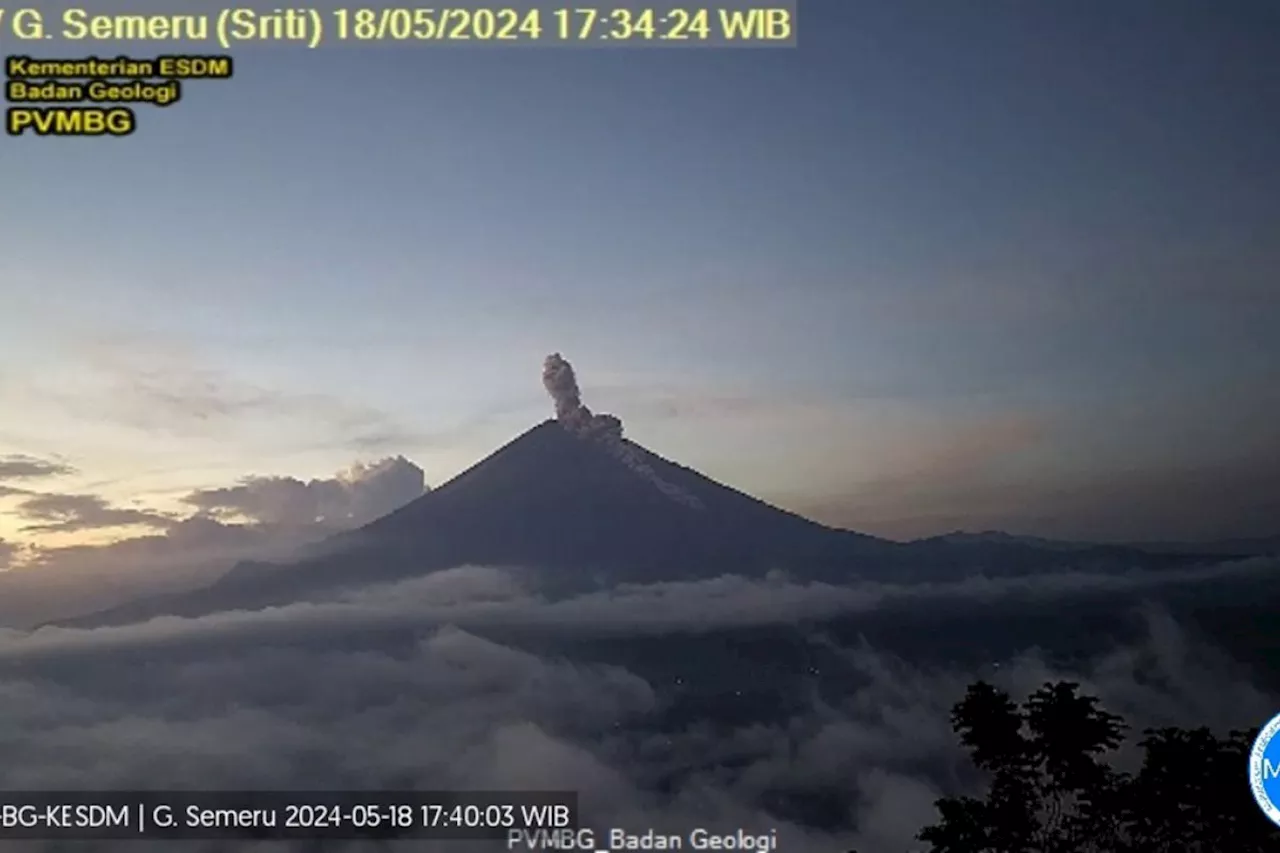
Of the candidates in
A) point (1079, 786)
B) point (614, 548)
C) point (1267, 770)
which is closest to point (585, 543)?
point (614, 548)

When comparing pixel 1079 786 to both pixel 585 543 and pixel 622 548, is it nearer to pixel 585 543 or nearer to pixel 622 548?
pixel 622 548

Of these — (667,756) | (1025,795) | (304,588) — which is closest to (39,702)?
(304,588)

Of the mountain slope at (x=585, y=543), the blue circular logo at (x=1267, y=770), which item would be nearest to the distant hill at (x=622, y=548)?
the mountain slope at (x=585, y=543)

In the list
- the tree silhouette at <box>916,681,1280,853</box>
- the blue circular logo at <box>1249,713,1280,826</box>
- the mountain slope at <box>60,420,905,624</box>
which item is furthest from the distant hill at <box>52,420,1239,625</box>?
the blue circular logo at <box>1249,713,1280,826</box>

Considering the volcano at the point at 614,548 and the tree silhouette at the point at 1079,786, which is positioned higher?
the volcano at the point at 614,548

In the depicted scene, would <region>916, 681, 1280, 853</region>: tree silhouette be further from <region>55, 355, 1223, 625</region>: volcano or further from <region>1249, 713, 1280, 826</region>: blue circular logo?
<region>55, 355, 1223, 625</region>: volcano

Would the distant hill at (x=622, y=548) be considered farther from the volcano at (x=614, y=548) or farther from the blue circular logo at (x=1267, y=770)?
the blue circular logo at (x=1267, y=770)
